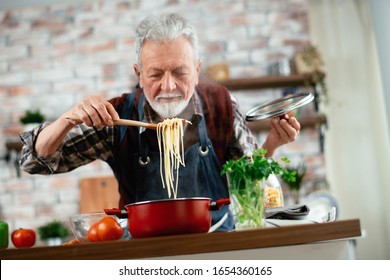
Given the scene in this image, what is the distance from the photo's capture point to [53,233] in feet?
12.6

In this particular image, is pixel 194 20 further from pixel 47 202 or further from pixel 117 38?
pixel 47 202

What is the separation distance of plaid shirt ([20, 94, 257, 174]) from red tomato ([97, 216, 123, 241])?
525 mm

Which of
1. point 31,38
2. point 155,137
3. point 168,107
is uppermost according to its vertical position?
point 31,38

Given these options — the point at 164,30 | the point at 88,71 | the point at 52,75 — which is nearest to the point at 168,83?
the point at 164,30

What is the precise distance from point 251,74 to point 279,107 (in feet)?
7.69

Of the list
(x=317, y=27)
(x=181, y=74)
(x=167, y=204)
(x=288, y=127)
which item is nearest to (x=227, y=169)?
(x=167, y=204)

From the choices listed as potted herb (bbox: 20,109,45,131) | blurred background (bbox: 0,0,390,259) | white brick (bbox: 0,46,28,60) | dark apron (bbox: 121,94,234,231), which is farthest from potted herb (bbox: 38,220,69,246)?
dark apron (bbox: 121,94,234,231)

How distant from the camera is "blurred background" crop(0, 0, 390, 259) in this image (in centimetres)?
402

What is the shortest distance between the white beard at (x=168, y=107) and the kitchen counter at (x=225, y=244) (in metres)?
0.94

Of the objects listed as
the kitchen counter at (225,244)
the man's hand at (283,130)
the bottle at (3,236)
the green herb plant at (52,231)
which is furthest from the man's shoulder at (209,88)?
the green herb plant at (52,231)

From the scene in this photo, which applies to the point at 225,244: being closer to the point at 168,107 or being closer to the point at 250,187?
the point at 250,187

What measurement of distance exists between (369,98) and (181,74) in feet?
8.15

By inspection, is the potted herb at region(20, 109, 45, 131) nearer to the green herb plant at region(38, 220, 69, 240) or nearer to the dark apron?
the green herb plant at region(38, 220, 69, 240)

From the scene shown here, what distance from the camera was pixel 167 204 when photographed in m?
1.39
